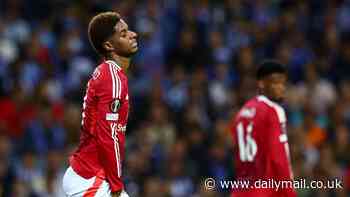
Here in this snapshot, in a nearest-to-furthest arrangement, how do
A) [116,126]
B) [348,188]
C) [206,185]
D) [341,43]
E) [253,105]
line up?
[116,126]
[253,105]
[206,185]
[348,188]
[341,43]

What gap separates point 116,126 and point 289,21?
995 centimetres

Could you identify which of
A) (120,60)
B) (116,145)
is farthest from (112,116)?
(120,60)

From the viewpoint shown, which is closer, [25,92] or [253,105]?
[253,105]

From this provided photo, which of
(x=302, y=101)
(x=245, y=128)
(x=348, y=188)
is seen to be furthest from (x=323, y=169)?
(x=245, y=128)

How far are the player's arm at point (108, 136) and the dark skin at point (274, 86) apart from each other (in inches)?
97.0

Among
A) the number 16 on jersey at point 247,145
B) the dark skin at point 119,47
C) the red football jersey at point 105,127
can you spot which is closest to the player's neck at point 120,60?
the dark skin at point 119,47

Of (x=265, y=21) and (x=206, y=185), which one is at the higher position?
(x=265, y=21)

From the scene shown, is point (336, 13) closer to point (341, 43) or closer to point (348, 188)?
point (341, 43)

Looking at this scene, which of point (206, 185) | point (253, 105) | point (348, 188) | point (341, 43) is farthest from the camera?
point (341, 43)

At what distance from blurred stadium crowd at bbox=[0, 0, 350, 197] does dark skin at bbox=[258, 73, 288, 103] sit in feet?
10.6

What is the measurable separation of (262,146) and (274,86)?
0.54 meters

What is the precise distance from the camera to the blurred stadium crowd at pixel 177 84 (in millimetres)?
13125

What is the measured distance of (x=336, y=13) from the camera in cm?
1708

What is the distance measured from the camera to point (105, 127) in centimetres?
709
